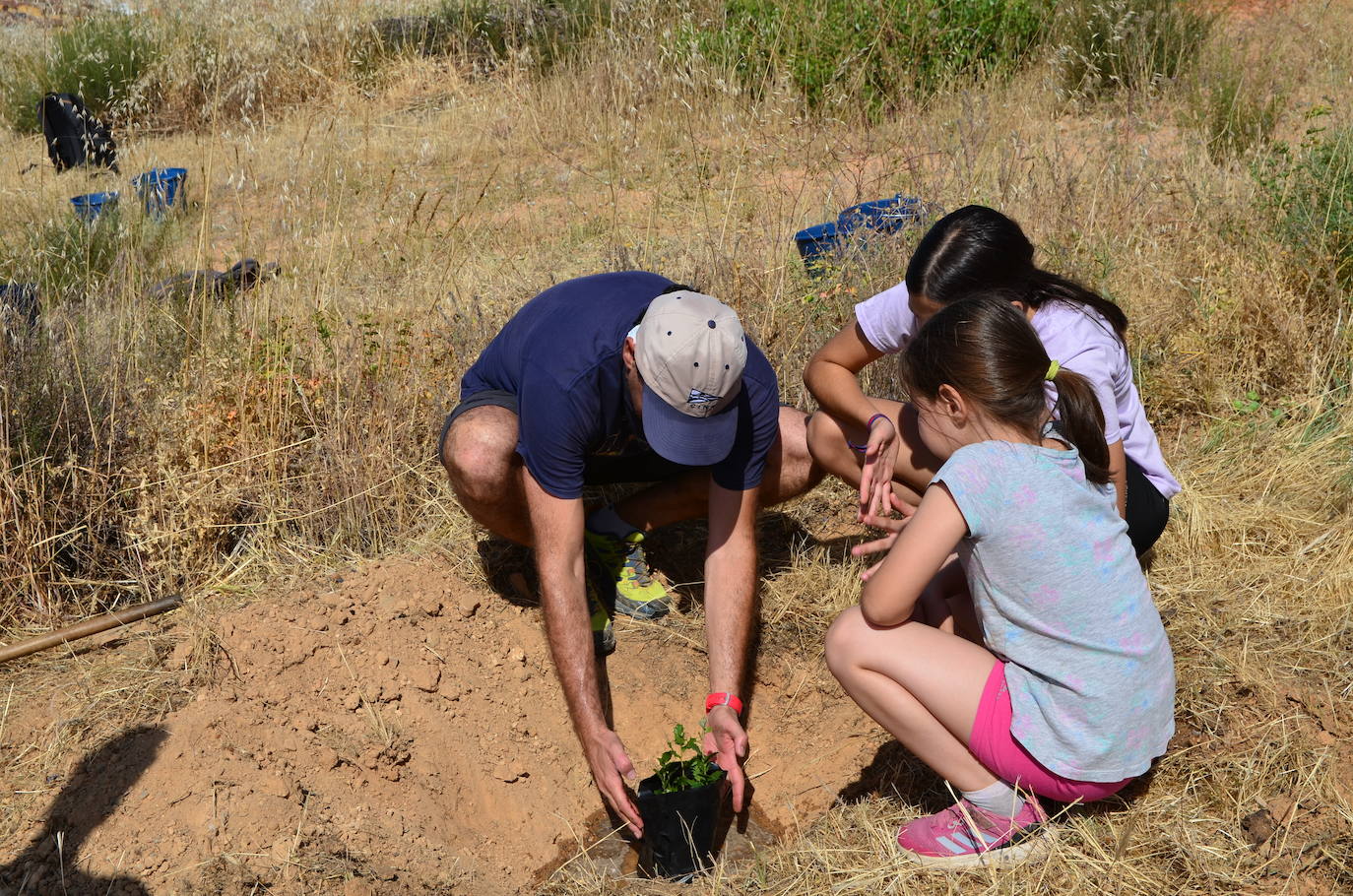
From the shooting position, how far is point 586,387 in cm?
263

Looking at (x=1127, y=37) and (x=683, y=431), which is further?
(x=1127, y=37)

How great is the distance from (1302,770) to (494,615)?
2.21 meters

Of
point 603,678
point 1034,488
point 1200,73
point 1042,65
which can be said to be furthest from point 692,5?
point 1034,488

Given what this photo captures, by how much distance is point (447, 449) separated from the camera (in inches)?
118

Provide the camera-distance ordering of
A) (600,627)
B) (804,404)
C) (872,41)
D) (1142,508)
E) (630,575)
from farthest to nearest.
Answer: (872,41) → (804,404) → (630,575) → (600,627) → (1142,508)

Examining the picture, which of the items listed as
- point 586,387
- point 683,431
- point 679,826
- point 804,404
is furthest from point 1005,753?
point 804,404

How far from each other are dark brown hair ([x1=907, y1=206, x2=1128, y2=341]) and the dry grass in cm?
101

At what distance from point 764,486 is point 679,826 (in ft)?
3.78

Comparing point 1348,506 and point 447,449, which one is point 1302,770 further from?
point 447,449

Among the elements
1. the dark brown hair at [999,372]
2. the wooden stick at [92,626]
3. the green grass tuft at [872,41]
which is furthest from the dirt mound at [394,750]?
the green grass tuft at [872,41]

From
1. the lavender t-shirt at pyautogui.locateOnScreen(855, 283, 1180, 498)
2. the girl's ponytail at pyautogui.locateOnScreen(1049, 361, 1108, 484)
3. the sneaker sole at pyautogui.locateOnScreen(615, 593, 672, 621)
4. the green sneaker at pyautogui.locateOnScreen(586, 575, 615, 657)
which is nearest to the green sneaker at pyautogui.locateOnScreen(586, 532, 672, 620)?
the sneaker sole at pyautogui.locateOnScreen(615, 593, 672, 621)

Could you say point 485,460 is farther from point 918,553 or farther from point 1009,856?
point 1009,856

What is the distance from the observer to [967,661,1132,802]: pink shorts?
85.4 inches

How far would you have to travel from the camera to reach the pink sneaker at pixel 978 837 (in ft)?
7.40
